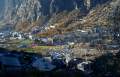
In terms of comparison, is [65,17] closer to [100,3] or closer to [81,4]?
[81,4]

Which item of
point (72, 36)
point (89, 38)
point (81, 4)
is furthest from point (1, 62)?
point (81, 4)

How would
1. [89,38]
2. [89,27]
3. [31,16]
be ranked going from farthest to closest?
[31,16], [89,27], [89,38]

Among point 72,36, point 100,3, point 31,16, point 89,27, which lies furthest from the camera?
point 31,16

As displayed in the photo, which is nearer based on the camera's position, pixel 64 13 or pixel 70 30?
pixel 70 30

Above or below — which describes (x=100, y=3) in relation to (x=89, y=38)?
above

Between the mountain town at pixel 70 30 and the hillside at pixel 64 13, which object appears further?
the hillside at pixel 64 13

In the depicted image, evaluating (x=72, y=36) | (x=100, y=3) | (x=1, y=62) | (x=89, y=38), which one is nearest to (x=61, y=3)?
(x=100, y=3)

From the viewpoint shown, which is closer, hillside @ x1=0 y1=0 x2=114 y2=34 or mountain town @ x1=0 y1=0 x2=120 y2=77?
mountain town @ x1=0 y1=0 x2=120 y2=77

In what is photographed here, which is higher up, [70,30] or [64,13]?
[64,13]

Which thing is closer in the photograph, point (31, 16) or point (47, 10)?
point (47, 10)

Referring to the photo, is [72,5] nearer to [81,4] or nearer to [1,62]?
[81,4]
